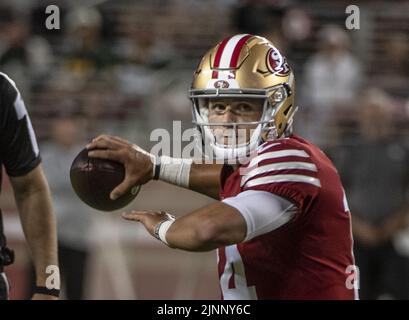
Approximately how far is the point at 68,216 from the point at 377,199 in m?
2.29

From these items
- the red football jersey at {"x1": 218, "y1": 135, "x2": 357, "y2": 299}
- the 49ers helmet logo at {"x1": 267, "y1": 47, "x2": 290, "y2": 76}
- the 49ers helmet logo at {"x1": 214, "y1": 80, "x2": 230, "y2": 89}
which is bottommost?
the red football jersey at {"x1": 218, "y1": 135, "x2": 357, "y2": 299}

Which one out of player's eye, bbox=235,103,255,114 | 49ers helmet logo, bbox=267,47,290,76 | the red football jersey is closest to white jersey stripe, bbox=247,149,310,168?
the red football jersey

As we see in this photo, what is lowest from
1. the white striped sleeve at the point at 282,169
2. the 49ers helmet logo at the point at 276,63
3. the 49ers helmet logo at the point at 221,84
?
the white striped sleeve at the point at 282,169

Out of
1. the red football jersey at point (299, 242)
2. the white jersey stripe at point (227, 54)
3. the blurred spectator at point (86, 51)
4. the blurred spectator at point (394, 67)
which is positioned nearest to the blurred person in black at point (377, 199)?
the blurred spectator at point (394, 67)

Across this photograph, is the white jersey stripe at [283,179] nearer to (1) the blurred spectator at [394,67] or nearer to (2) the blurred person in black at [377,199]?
(2) the blurred person in black at [377,199]

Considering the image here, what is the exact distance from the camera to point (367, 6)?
9.48 meters

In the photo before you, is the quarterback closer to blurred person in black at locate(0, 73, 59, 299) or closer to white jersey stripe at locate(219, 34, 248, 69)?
white jersey stripe at locate(219, 34, 248, 69)

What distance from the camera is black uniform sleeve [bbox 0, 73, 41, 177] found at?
Answer: 3.94 meters

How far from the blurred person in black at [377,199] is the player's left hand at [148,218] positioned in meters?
3.99

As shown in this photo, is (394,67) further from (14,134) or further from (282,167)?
(282,167)

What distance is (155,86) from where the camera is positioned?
28.9 feet

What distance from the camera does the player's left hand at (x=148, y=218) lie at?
336cm

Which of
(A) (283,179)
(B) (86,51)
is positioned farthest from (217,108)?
(B) (86,51)

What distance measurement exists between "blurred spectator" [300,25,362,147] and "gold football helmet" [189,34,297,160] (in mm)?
4859
